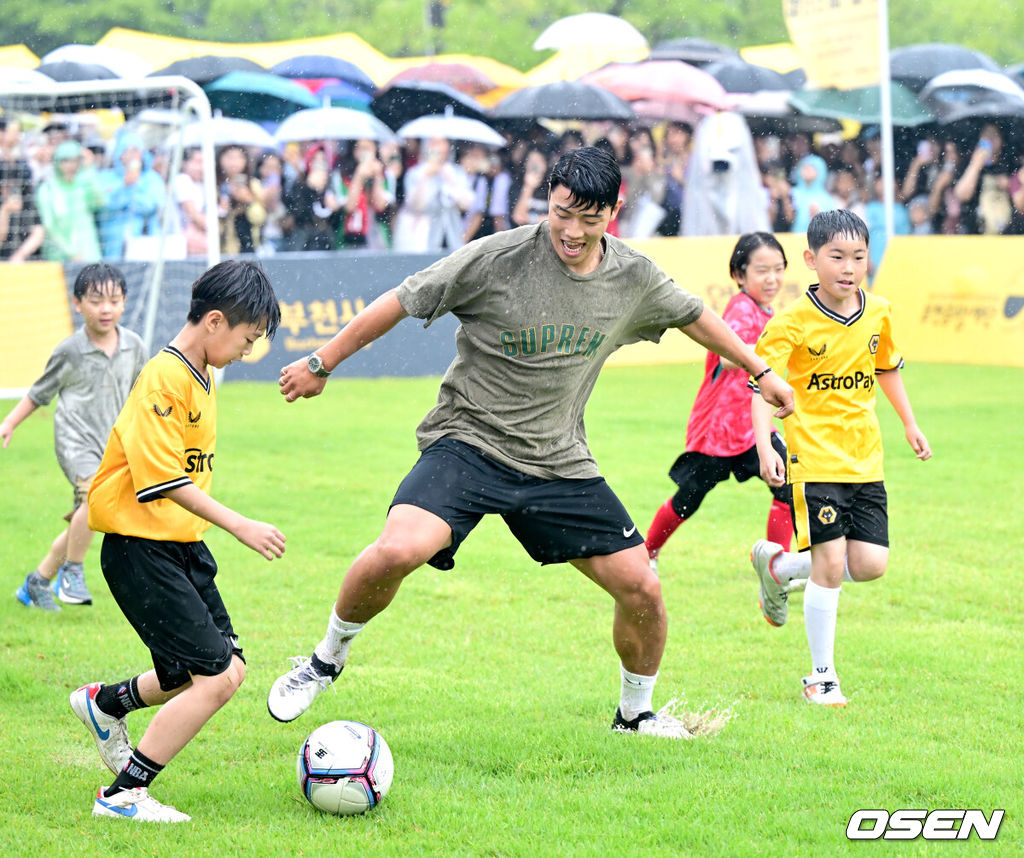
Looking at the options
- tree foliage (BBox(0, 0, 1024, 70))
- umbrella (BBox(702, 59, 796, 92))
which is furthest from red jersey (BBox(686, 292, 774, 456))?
tree foliage (BBox(0, 0, 1024, 70))

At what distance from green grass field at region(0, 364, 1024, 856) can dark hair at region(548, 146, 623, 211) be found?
1987 mm

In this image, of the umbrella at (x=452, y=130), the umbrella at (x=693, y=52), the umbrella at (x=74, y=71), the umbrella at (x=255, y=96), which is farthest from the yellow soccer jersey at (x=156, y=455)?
the umbrella at (x=693, y=52)

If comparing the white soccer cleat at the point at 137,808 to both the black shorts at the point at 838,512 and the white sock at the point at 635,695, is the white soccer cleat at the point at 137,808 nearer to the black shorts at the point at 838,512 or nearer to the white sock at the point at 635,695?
the white sock at the point at 635,695

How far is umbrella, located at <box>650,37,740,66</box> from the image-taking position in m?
26.1

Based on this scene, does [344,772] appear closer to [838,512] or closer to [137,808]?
[137,808]

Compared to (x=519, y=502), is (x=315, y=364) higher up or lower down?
higher up

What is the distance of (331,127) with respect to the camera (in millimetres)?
19406

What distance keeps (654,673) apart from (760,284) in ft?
9.60

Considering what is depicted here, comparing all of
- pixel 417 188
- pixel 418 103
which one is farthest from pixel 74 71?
pixel 417 188

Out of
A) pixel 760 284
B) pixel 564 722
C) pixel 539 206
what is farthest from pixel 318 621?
pixel 539 206

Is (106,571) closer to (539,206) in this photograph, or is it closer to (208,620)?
(208,620)

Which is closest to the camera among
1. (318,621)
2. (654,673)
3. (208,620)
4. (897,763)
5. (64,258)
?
(208,620)

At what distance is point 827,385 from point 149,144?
449 inches

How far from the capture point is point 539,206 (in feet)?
59.9
